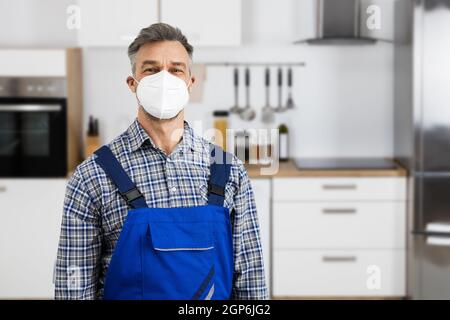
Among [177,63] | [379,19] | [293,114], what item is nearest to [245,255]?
[177,63]

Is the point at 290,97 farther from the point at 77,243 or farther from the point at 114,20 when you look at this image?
the point at 77,243

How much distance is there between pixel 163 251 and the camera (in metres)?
1.39

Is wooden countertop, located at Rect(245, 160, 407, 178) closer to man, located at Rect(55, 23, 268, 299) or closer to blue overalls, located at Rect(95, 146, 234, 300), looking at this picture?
man, located at Rect(55, 23, 268, 299)

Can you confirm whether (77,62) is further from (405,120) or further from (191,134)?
(191,134)

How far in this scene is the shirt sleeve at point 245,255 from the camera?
1.50 m

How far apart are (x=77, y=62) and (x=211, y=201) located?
105 inches

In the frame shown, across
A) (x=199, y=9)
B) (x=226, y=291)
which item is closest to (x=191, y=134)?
(x=226, y=291)

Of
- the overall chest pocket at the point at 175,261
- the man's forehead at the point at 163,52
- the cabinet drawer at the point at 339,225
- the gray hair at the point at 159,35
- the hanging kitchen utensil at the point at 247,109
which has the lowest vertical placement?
the cabinet drawer at the point at 339,225

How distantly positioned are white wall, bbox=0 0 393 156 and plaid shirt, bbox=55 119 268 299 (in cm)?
256

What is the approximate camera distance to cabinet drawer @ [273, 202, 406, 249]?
11.9 feet

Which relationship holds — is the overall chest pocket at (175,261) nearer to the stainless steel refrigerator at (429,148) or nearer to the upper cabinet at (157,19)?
the stainless steel refrigerator at (429,148)

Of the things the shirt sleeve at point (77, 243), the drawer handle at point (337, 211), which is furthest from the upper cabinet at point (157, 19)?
the shirt sleeve at point (77, 243)

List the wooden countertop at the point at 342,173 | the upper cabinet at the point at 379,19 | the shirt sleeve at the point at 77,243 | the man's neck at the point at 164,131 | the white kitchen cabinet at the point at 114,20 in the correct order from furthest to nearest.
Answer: the upper cabinet at the point at 379,19 → the white kitchen cabinet at the point at 114,20 → the wooden countertop at the point at 342,173 → the man's neck at the point at 164,131 → the shirt sleeve at the point at 77,243

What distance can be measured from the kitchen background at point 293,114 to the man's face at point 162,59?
212 cm
